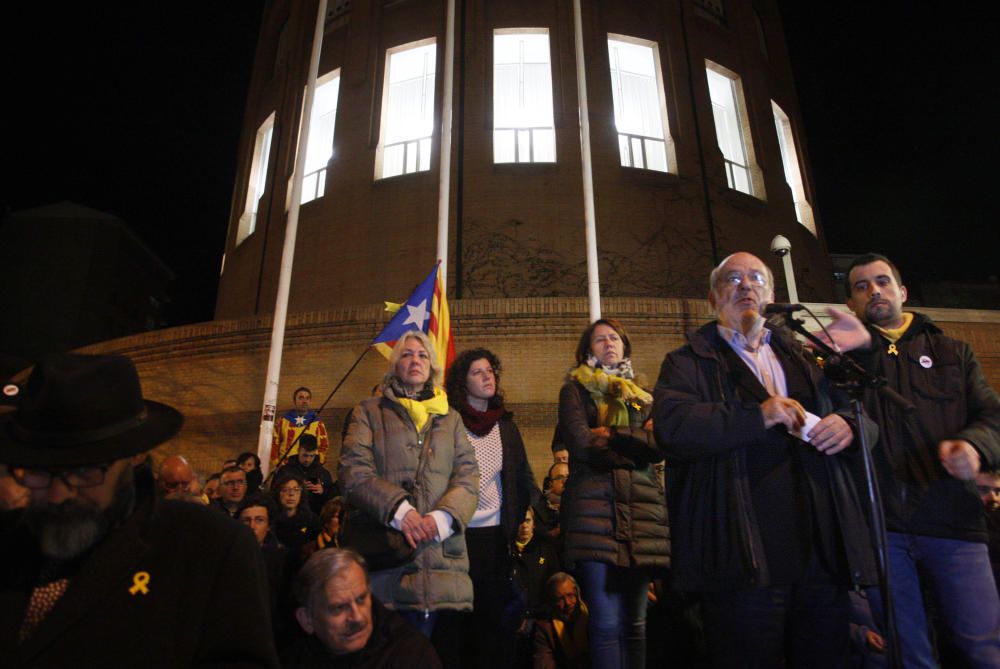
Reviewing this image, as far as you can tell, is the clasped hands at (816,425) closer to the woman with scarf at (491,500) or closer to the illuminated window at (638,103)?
the woman with scarf at (491,500)

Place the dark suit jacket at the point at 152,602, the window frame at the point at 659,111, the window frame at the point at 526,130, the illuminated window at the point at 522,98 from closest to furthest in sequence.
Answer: the dark suit jacket at the point at 152,602 → the window frame at the point at 526,130 → the illuminated window at the point at 522,98 → the window frame at the point at 659,111

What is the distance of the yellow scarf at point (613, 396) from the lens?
3934 millimetres

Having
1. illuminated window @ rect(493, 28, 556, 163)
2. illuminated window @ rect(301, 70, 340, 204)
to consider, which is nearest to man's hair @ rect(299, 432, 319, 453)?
illuminated window @ rect(493, 28, 556, 163)

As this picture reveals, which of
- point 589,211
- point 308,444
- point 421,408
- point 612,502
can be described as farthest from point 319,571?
point 589,211

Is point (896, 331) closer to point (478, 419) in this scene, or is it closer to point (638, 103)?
point (478, 419)

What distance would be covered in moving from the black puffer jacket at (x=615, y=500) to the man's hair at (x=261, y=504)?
9.32 feet

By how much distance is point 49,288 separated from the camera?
126 ft

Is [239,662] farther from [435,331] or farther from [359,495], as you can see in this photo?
[435,331]

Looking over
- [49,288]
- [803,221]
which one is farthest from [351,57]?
[49,288]

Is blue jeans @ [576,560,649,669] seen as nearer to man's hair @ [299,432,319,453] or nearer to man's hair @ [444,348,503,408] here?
man's hair @ [444,348,503,408]

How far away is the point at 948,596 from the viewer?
283 cm

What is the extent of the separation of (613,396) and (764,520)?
156 cm

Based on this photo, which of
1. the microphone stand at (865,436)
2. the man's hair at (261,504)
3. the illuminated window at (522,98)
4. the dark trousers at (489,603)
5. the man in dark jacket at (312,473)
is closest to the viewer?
the microphone stand at (865,436)

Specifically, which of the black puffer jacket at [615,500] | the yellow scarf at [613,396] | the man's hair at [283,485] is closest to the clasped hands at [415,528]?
the black puffer jacket at [615,500]
